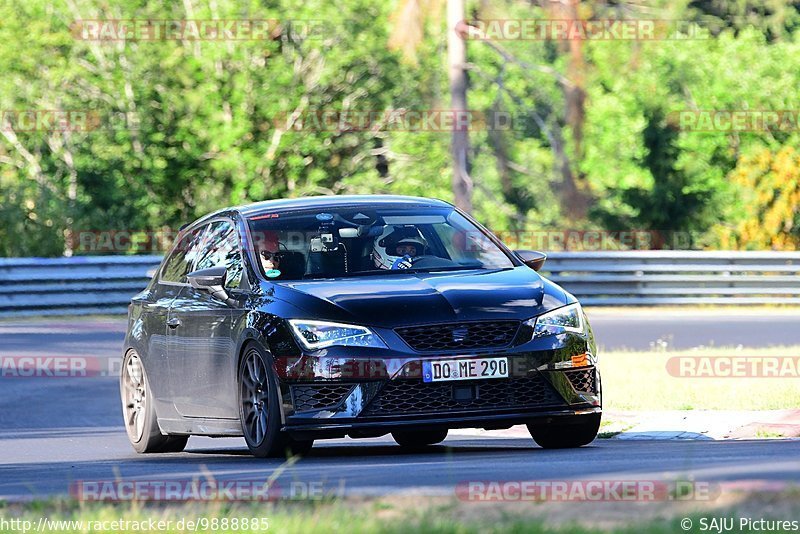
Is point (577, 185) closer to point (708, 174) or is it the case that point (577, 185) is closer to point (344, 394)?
point (708, 174)

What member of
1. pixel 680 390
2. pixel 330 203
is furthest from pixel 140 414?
pixel 680 390

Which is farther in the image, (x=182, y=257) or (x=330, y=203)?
(x=182, y=257)

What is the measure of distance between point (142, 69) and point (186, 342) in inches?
1120

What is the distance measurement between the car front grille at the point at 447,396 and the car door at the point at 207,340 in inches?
44.9

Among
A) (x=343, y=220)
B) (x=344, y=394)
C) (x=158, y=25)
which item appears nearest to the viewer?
(x=344, y=394)

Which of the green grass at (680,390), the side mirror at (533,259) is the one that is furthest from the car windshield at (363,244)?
the green grass at (680,390)

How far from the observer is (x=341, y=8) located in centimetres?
3938

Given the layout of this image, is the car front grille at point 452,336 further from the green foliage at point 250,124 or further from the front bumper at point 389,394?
the green foliage at point 250,124

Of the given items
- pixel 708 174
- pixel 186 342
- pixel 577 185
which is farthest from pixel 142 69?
pixel 186 342

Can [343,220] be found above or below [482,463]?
above

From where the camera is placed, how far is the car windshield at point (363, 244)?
10406 millimetres

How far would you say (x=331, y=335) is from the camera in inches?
374

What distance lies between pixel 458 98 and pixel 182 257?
21.8 meters

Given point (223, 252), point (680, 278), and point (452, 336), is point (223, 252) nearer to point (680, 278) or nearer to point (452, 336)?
point (452, 336)
